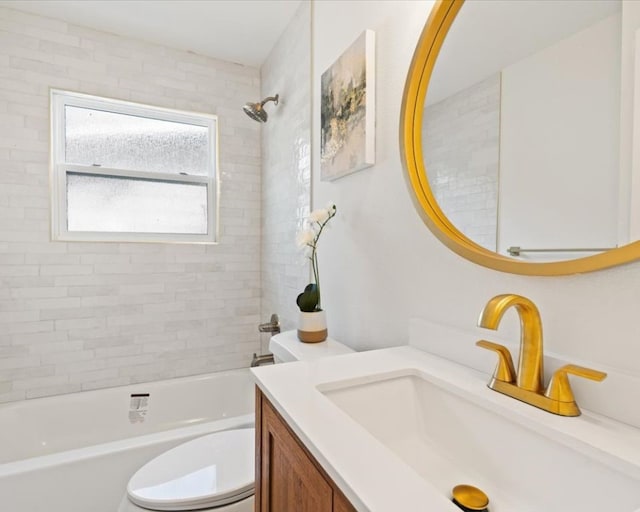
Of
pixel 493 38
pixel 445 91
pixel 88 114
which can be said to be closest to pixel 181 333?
pixel 88 114

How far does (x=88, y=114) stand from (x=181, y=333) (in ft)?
4.99

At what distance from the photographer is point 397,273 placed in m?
1.14

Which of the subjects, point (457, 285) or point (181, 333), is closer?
point (457, 285)

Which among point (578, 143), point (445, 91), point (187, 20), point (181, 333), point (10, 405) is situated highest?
point (187, 20)

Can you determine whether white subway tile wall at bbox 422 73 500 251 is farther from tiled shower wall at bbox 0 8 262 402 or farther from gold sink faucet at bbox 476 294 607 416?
tiled shower wall at bbox 0 8 262 402

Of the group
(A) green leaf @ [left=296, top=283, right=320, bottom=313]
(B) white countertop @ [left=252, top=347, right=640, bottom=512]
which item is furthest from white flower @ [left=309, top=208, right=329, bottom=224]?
(B) white countertop @ [left=252, top=347, right=640, bottom=512]

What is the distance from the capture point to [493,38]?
0.83m

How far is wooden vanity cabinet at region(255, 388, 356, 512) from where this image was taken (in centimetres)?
54

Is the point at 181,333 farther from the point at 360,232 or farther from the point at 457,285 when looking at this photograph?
the point at 457,285

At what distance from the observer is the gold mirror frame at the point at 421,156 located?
29.9 inches

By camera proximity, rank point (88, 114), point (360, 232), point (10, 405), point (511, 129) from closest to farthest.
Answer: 1. point (511, 129)
2. point (360, 232)
3. point (10, 405)
4. point (88, 114)

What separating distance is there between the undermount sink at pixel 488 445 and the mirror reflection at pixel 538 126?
32cm

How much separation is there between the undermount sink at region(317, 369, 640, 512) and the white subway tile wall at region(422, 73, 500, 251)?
360 millimetres

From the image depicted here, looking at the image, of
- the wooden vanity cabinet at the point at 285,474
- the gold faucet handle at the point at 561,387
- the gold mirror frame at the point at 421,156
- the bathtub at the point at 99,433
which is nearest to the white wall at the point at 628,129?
the gold mirror frame at the point at 421,156
